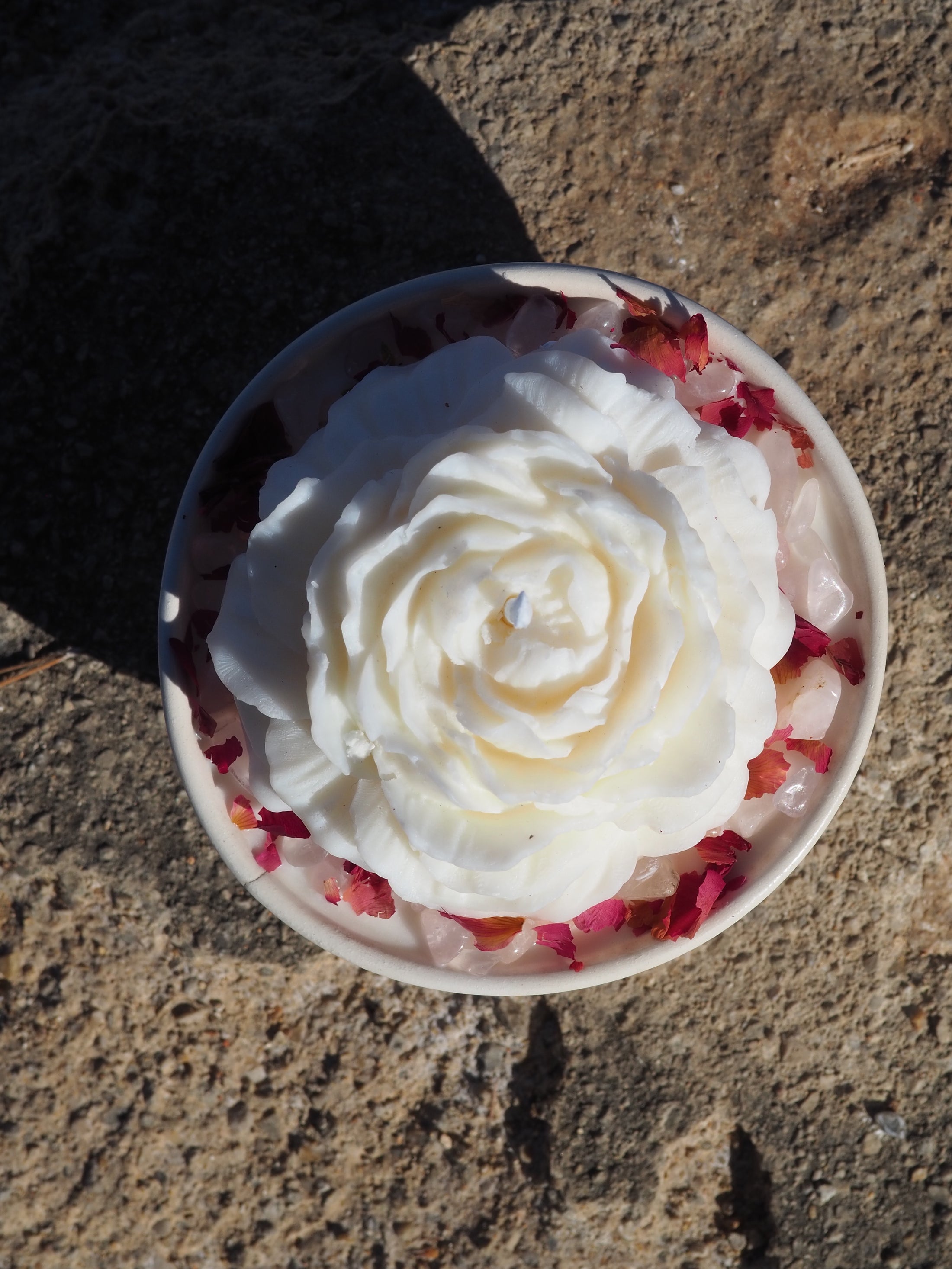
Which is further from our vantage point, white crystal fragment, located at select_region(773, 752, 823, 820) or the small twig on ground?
the small twig on ground

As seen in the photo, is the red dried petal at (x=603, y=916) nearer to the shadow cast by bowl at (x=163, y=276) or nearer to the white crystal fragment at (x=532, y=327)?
the white crystal fragment at (x=532, y=327)

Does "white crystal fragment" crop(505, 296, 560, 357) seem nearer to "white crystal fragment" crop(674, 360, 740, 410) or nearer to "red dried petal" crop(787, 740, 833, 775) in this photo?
"white crystal fragment" crop(674, 360, 740, 410)

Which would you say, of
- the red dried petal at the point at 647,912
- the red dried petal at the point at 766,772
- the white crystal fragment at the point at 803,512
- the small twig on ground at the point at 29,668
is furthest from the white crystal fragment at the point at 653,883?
the small twig on ground at the point at 29,668

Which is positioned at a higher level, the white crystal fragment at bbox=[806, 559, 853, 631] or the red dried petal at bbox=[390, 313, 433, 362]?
the red dried petal at bbox=[390, 313, 433, 362]

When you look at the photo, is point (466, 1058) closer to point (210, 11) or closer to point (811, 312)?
point (811, 312)

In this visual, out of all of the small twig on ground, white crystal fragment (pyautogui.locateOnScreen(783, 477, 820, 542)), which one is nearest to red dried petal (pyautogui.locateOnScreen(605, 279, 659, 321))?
white crystal fragment (pyautogui.locateOnScreen(783, 477, 820, 542))

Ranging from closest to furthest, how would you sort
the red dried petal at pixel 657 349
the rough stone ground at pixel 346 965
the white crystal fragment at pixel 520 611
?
the white crystal fragment at pixel 520 611, the red dried petal at pixel 657 349, the rough stone ground at pixel 346 965
